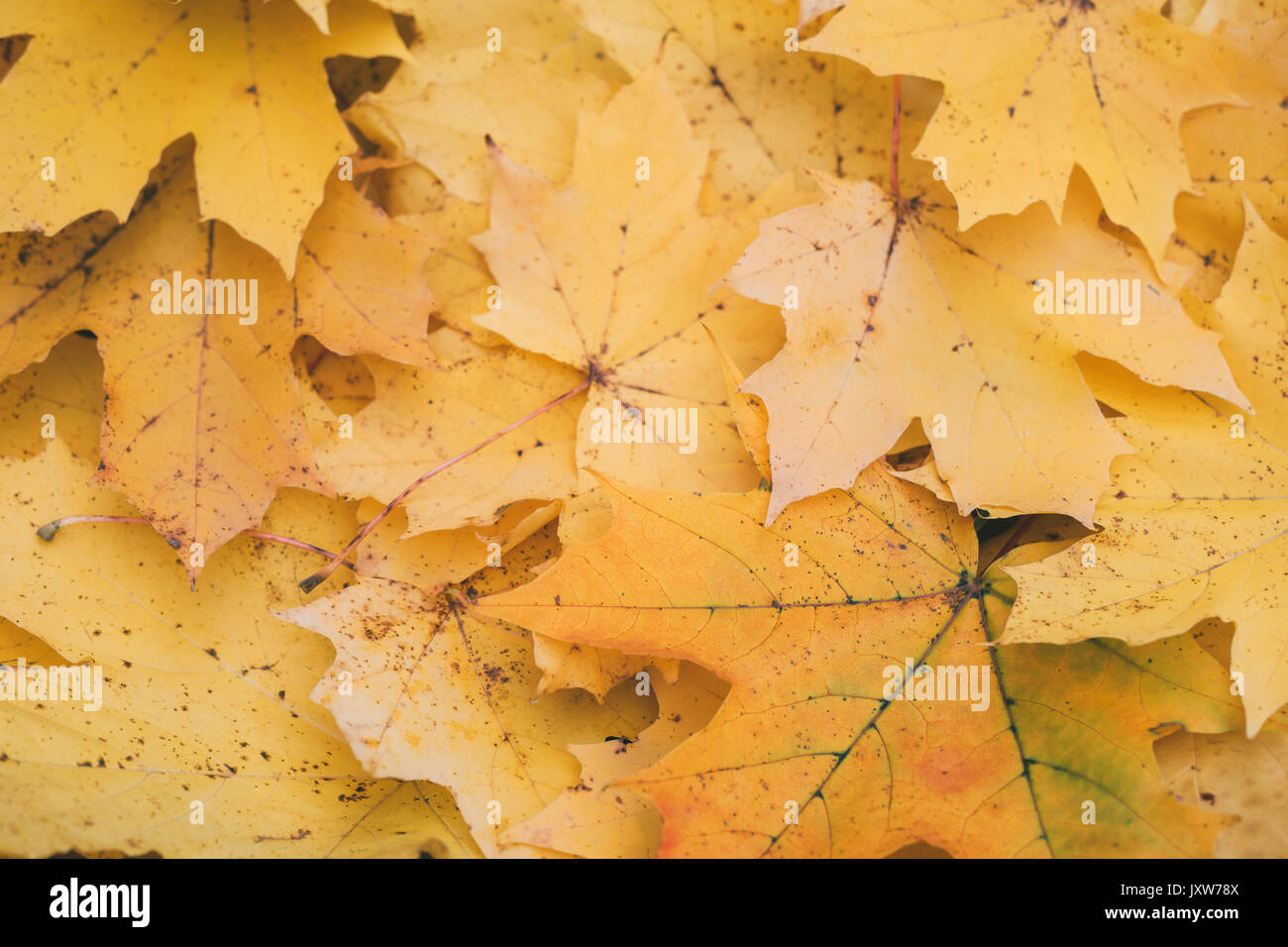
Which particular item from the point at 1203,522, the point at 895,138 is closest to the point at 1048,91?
the point at 895,138

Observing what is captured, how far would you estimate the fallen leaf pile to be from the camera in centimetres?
99

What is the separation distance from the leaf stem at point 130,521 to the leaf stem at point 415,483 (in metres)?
0.02

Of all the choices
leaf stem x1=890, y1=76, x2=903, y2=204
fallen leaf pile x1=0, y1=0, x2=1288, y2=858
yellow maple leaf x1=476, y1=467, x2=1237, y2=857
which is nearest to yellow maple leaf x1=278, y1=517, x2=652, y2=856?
fallen leaf pile x1=0, y1=0, x2=1288, y2=858

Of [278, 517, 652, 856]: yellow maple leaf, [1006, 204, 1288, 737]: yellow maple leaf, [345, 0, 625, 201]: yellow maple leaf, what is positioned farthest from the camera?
[345, 0, 625, 201]: yellow maple leaf

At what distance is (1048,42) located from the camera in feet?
3.40

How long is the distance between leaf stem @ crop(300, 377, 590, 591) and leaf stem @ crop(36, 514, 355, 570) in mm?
25

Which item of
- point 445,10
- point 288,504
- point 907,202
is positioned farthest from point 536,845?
point 445,10

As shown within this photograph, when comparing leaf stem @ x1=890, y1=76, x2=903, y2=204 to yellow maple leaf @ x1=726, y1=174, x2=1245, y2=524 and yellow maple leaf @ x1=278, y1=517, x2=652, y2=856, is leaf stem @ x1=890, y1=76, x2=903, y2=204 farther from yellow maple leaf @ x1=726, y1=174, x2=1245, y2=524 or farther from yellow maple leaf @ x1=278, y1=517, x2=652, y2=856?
yellow maple leaf @ x1=278, y1=517, x2=652, y2=856

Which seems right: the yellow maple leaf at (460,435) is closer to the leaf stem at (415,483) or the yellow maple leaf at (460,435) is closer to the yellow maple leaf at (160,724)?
the leaf stem at (415,483)

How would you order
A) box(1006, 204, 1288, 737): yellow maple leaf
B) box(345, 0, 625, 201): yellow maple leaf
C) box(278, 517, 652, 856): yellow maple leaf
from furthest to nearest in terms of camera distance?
box(345, 0, 625, 201): yellow maple leaf < box(278, 517, 652, 856): yellow maple leaf < box(1006, 204, 1288, 737): yellow maple leaf

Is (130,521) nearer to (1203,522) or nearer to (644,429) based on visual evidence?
(644,429)

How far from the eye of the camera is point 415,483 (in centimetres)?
113

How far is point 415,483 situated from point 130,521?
0.35 meters

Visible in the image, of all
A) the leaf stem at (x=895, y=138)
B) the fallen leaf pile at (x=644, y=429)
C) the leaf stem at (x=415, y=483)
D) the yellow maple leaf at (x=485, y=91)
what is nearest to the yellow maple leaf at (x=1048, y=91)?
the fallen leaf pile at (x=644, y=429)
